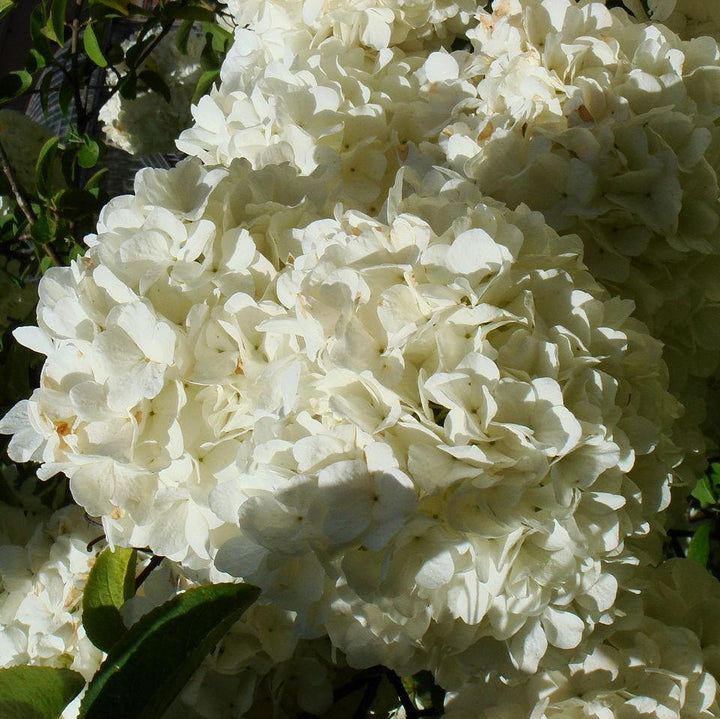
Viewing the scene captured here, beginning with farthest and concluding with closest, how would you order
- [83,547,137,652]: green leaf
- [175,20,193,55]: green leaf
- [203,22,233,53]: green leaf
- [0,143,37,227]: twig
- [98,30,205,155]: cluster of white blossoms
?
[98,30,205,155]: cluster of white blossoms, [175,20,193,55]: green leaf, [203,22,233,53]: green leaf, [0,143,37,227]: twig, [83,547,137,652]: green leaf

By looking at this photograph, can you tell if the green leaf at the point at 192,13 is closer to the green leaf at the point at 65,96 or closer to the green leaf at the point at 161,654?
the green leaf at the point at 65,96

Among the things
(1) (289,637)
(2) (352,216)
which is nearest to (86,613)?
(1) (289,637)

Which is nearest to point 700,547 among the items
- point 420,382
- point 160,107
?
point 420,382

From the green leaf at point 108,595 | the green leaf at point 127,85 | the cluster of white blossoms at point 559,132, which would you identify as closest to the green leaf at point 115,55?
the green leaf at point 127,85

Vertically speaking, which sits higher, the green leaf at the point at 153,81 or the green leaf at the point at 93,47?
the green leaf at the point at 93,47

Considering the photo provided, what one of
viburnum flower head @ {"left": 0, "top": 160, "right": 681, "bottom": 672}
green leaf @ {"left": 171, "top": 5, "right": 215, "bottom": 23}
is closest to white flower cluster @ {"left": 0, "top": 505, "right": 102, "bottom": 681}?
viburnum flower head @ {"left": 0, "top": 160, "right": 681, "bottom": 672}

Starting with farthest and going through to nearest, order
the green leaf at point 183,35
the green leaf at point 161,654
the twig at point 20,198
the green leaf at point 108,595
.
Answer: the green leaf at point 183,35 → the twig at point 20,198 → the green leaf at point 108,595 → the green leaf at point 161,654

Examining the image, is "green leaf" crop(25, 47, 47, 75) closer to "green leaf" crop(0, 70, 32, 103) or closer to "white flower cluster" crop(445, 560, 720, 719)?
"green leaf" crop(0, 70, 32, 103)
